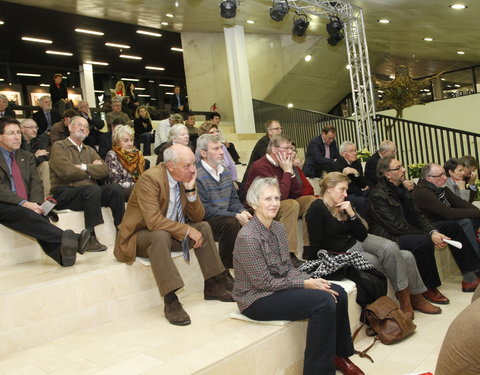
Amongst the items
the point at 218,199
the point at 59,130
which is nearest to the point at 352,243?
the point at 218,199

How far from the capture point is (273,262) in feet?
9.20

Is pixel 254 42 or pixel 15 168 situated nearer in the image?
pixel 15 168

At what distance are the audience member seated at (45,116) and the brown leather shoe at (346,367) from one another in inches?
230

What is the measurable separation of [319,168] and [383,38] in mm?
6448

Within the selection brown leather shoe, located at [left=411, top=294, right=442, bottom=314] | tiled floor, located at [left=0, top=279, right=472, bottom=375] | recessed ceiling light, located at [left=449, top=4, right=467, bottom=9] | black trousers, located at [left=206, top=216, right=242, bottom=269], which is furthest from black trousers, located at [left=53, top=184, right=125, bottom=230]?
recessed ceiling light, located at [left=449, top=4, right=467, bottom=9]

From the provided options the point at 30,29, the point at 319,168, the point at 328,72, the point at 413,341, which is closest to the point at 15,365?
the point at 413,341

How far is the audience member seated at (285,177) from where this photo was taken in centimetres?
412

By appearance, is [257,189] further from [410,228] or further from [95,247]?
[410,228]

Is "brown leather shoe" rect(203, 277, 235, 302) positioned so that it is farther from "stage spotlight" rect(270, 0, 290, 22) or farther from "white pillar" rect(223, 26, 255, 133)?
"white pillar" rect(223, 26, 255, 133)

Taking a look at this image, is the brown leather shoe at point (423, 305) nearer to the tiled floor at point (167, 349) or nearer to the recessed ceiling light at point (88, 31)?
the tiled floor at point (167, 349)

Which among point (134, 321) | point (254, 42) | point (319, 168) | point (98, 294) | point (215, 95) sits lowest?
point (134, 321)

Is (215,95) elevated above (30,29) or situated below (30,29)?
below

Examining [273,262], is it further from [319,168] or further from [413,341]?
[319,168]

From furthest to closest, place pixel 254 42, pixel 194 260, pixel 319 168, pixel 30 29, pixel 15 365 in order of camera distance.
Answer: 1. pixel 254 42
2. pixel 30 29
3. pixel 319 168
4. pixel 194 260
5. pixel 15 365
